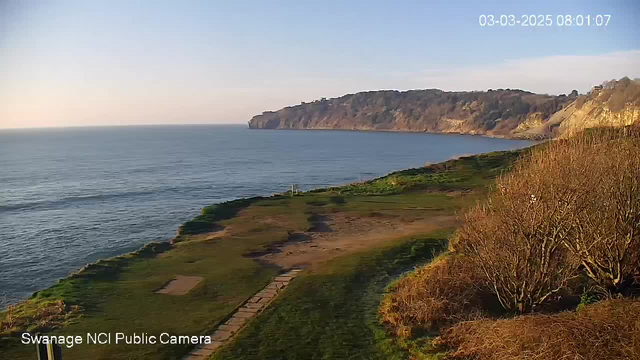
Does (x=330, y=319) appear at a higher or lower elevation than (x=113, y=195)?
higher

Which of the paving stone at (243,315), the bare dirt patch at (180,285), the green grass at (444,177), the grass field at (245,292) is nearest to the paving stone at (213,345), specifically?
the grass field at (245,292)

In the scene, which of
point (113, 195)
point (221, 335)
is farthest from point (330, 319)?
point (113, 195)

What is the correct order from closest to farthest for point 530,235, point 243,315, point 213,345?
point 530,235 → point 213,345 → point 243,315

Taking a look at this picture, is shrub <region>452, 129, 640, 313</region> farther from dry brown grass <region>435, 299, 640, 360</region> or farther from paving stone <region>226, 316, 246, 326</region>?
paving stone <region>226, 316, 246, 326</region>

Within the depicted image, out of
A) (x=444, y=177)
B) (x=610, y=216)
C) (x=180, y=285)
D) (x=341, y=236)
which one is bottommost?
(x=341, y=236)

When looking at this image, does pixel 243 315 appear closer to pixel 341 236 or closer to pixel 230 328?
pixel 230 328

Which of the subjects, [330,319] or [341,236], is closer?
[330,319]

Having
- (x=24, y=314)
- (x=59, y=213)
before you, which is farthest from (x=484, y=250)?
(x=59, y=213)

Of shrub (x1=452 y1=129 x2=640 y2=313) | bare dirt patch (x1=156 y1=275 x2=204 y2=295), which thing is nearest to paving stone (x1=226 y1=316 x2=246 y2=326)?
bare dirt patch (x1=156 y1=275 x2=204 y2=295)

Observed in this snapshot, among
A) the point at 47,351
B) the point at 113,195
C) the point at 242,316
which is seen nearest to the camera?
the point at 47,351
